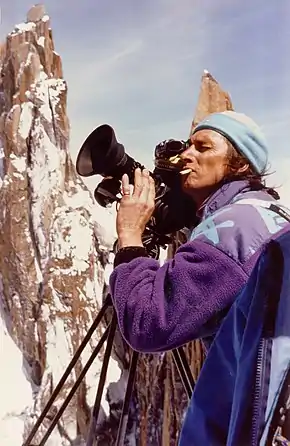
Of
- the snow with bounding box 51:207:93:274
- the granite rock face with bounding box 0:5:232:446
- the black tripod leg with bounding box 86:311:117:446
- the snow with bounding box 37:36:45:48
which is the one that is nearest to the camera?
the black tripod leg with bounding box 86:311:117:446

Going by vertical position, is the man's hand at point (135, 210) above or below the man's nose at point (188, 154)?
below

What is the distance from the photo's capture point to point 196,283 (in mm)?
380

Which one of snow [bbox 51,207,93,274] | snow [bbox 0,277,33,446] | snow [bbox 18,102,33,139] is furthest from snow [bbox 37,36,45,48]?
snow [bbox 0,277,33,446]

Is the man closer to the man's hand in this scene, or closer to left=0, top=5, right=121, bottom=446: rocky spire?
the man's hand

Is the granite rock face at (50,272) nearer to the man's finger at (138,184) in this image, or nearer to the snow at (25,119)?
the snow at (25,119)

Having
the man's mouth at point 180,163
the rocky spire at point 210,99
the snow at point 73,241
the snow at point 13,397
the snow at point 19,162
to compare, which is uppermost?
the snow at point 19,162

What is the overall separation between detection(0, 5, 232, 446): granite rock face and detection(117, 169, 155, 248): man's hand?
480 mm

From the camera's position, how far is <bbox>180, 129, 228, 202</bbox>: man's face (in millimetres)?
493

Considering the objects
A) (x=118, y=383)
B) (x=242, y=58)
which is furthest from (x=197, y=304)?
(x=118, y=383)

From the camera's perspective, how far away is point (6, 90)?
104 inches

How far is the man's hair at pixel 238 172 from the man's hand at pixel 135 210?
0.07m

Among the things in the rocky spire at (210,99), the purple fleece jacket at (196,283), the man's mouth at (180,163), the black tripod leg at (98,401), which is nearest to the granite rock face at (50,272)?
the rocky spire at (210,99)

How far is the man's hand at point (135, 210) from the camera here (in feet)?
1.53

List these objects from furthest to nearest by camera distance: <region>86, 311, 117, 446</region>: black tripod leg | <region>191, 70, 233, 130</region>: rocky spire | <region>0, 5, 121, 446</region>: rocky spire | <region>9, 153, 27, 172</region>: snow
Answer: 1. <region>9, 153, 27, 172</region>: snow
2. <region>0, 5, 121, 446</region>: rocky spire
3. <region>191, 70, 233, 130</region>: rocky spire
4. <region>86, 311, 117, 446</region>: black tripod leg
